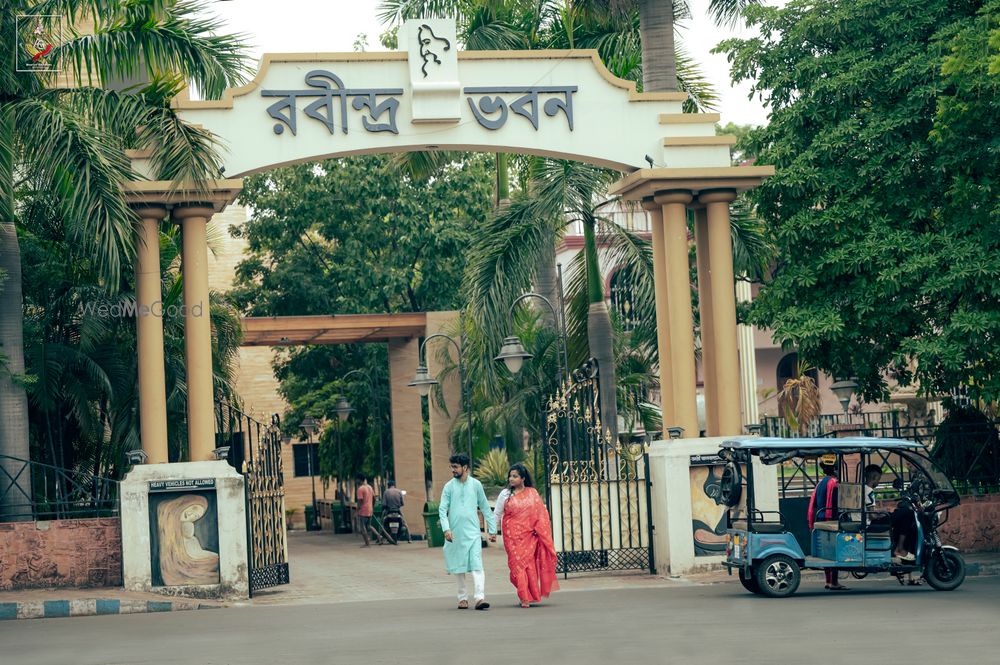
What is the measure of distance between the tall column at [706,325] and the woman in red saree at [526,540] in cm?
425

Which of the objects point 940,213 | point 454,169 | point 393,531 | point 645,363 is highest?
point 454,169

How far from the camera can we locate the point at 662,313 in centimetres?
1902

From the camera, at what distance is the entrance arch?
56.7 feet

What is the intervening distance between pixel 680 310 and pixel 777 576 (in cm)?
481

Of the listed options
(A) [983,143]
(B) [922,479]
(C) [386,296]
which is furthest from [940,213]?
(C) [386,296]

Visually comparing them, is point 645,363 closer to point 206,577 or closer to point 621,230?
point 621,230

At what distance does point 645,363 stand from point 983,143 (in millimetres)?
9561

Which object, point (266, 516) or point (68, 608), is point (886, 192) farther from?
point (68, 608)

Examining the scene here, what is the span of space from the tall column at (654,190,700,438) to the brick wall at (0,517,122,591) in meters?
7.50

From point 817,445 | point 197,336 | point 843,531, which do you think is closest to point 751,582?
point 843,531

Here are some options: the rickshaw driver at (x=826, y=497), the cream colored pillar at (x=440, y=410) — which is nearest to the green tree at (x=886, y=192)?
the rickshaw driver at (x=826, y=497)

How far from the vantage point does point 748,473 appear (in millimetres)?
14625

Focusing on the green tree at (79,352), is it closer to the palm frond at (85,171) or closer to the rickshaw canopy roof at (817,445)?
the palm frond at (85,171)

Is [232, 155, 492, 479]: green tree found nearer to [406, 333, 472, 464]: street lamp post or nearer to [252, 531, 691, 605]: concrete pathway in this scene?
[406, 333, 472, 464]: street lamp post
